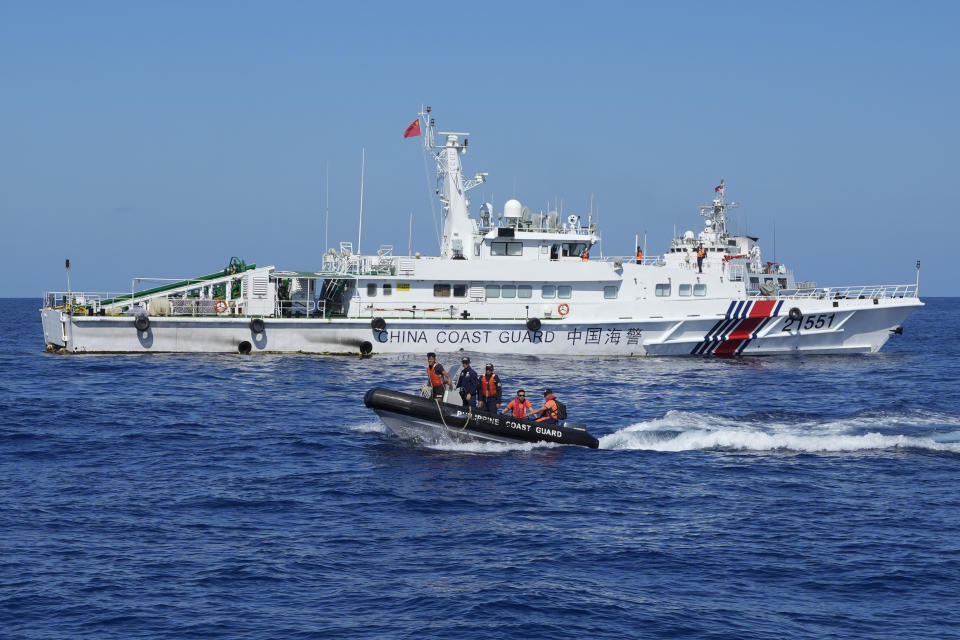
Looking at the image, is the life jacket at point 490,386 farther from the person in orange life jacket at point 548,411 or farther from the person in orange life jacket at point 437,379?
the person in orange life jacket at point 548,411

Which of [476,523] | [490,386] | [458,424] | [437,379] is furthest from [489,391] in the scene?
[476,523]

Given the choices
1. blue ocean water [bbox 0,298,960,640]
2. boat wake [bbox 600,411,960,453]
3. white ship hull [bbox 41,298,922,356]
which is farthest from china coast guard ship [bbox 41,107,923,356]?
boat wake [bbox 600,411,960,453]

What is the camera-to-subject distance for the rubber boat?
21.7 meters

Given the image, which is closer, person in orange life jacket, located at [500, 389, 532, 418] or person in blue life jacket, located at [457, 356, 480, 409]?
person in orange life jacket, located at [500, 389, 532, 418]

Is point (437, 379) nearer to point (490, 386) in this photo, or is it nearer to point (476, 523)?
point (490, 386)

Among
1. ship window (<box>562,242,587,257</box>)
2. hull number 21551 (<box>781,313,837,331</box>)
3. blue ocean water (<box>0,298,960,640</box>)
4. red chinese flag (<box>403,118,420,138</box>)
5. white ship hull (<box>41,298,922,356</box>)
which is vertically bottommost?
blue ocean water (<box>0,298,960,640</box>)

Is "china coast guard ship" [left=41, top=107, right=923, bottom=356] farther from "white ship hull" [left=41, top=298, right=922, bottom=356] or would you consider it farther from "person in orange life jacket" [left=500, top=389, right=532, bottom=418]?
"person in orange life jacket" [left=500, top=389, right=532, bottom=418]

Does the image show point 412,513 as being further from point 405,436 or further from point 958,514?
point 958,514

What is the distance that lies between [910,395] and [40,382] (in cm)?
2881

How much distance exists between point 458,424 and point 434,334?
57.3ft

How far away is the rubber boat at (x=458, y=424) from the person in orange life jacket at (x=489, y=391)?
0.47 m

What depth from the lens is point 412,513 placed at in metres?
16.6

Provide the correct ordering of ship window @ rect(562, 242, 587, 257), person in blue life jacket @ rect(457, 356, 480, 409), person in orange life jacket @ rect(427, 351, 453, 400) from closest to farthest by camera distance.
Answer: person in orange life jacket @ rect(427, 351, 453, 400) < person in blue life jacket @ rect(457, 356, 480, 409) < ship window @ rect(562, 242, 587, 257)

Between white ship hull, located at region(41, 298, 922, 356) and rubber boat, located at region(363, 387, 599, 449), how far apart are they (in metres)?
16.7
